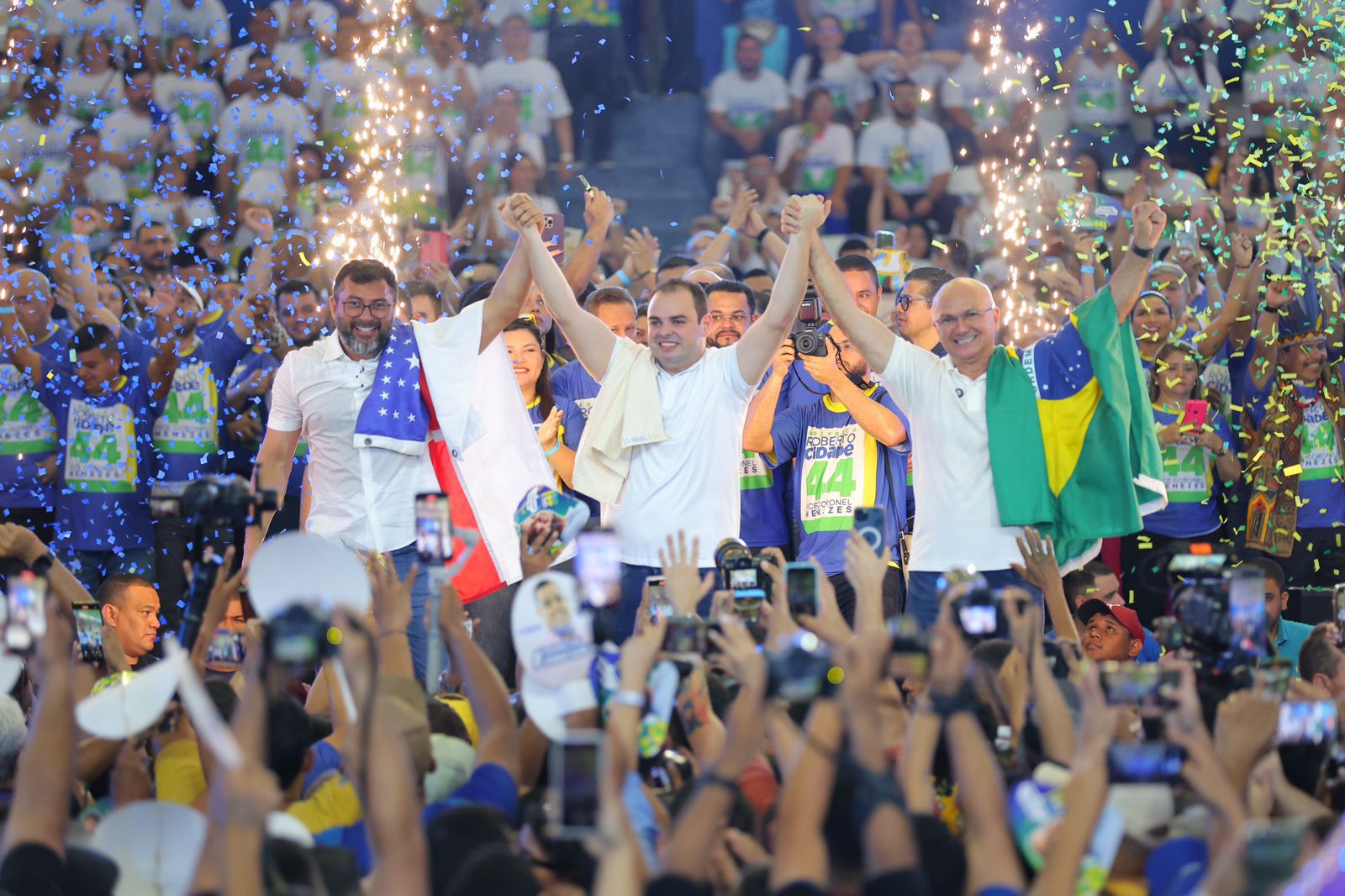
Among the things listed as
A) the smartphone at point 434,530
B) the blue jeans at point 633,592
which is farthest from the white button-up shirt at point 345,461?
the smartphone at point 434,530

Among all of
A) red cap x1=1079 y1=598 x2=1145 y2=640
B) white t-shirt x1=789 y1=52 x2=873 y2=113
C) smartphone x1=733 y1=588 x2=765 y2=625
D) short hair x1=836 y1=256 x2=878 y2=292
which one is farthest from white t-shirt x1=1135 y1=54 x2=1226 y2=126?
smartphone x1=733 y1=588 x2=765 y2=625

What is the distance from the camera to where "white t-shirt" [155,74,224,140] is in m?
9.74

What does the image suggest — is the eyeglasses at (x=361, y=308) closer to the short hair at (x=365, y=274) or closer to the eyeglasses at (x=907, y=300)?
the short hair at (x=365, y=274)

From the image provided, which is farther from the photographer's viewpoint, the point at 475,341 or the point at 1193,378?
the point at 1193,378

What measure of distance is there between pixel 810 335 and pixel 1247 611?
9.88 feet

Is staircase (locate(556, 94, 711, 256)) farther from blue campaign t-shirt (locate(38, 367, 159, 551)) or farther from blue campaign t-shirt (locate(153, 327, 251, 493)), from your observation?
blue campaign t-shirt (locate(38, 367, 159, 551))

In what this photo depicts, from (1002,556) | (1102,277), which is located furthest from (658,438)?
(1102,277)

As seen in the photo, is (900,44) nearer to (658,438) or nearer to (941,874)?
(658,438)

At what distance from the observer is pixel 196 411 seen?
754cm

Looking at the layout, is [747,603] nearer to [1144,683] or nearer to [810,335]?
[1144,683]

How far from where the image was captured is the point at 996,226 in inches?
376

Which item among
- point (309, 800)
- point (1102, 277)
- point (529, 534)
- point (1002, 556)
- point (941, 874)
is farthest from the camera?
point (1102, 277)

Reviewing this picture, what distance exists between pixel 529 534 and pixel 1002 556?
183cm

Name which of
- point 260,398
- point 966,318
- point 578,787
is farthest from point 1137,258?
point 260,398
